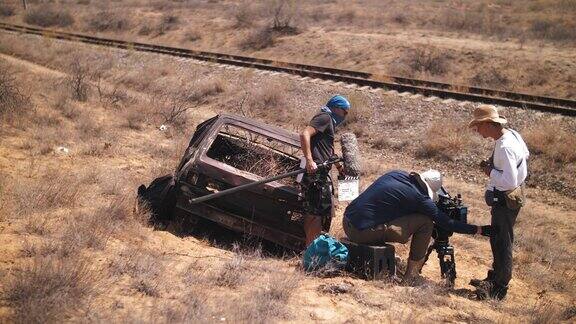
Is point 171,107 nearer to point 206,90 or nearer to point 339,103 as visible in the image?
point 206,90

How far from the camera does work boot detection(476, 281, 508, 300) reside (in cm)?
515

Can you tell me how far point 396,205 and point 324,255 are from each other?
33.5 inches

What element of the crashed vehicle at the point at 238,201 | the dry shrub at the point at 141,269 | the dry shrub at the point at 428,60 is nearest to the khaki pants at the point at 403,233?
the crashed vehicle at the point at 238,201

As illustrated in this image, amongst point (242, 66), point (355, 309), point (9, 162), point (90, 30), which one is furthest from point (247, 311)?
point (90, 30)

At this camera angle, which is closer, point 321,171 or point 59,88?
point 321,171

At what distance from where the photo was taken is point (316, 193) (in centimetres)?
550

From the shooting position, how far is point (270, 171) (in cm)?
653

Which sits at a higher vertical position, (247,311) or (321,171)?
(321,171)

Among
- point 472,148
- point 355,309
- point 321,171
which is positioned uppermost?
point 321,171

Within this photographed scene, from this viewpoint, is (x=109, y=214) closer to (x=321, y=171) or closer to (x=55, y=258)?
(x=55, y=258)

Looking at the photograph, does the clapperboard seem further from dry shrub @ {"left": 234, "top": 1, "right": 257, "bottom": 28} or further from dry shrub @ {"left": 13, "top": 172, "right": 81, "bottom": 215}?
dry shrub @ {"left": 234, "top": 1, "right": 257, "bottom": 28}

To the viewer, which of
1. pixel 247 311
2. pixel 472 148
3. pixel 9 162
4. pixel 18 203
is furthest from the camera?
pixel 472 148

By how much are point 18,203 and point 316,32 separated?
19.4 metres

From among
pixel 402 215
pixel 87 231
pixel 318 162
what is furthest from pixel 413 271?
pixel 87 231
